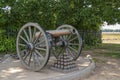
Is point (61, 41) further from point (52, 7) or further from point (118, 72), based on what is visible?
point (52, 7)

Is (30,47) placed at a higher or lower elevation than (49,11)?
Result: lower

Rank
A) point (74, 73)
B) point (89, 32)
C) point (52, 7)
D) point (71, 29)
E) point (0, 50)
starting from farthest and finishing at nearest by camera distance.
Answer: point (89, 32) → point (52, 7) → point (0, 50) → point (71, 29) → point (74, 73)

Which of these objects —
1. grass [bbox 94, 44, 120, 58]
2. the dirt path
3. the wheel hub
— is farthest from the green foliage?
the wheel hub

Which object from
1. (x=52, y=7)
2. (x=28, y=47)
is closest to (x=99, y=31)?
(x=52, y=7)

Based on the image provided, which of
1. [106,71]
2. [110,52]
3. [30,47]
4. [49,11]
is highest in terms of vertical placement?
[49,11]

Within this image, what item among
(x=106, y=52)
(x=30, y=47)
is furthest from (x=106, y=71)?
(x=106, y=52)

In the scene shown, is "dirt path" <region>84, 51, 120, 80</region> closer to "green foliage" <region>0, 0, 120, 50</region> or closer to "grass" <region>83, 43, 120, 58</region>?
"grass" <region>83, 43, 120, 58</region>

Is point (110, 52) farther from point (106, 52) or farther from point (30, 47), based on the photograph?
point (30, 47)

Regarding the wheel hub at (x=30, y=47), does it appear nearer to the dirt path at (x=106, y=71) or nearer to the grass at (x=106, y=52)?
the dirt path at (x=106, y=71)

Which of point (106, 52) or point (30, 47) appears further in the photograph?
point (106, 52)

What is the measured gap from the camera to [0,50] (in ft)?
37.7

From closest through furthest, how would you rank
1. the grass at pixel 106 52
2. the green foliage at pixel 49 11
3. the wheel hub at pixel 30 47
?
the wheel hub at pixel 30 47, the grass at pixel 106 52, the green foliage at pixel 49 11

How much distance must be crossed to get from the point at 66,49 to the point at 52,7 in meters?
4.65

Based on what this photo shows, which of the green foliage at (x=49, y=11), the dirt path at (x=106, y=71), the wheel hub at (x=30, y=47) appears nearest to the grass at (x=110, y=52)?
the green foliage at (x=49, y=11)
